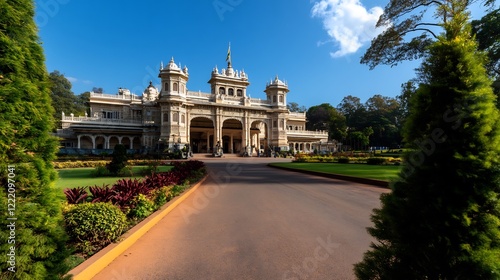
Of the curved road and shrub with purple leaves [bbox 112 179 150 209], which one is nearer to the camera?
the curved road

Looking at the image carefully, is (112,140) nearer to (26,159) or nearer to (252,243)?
(252,243)

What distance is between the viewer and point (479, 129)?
1.40 metres

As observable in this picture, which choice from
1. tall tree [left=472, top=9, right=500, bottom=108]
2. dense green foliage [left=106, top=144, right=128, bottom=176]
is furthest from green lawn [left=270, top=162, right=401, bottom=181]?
dense green foliage [left=106, top=144, right=128, bottom=176]

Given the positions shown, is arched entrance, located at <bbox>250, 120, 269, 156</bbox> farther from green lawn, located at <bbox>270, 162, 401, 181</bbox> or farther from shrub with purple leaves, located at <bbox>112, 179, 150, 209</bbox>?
shrub with purple leaves, located at <bbox>112, 179, 150, 209</bbox>

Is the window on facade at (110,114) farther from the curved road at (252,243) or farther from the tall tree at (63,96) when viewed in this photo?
the curved road at (252,243)

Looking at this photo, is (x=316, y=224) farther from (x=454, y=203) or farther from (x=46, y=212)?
(x=46, y=212)

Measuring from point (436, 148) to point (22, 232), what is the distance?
2987mm

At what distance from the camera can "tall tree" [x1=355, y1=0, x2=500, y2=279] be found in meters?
1.30
